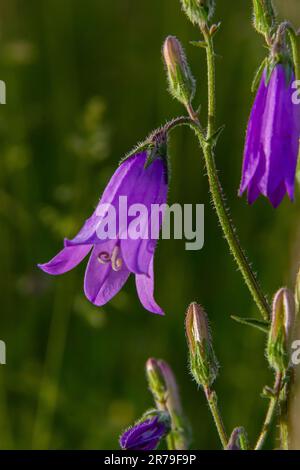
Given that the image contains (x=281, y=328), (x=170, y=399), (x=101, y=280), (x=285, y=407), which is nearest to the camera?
(x=281, y=328)

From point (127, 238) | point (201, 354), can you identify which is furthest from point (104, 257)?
point (201, 354)

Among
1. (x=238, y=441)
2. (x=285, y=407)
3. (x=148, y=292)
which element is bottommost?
(x=238, y=441)

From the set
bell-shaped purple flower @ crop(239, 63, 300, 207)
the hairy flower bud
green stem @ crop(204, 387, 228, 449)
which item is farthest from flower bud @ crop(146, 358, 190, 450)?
bell-shaped purple flower @ crop(239, 63, 300, 207)

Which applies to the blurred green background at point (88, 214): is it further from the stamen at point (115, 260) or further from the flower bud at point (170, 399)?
the stamen at point (115, 260)

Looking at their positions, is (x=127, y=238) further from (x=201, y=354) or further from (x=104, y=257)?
(x=201, y=354)

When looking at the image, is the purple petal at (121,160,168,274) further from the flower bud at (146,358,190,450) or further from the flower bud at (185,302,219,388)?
the flower bud at (146,358,190,450)

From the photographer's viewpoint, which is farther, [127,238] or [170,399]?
[170,399]
